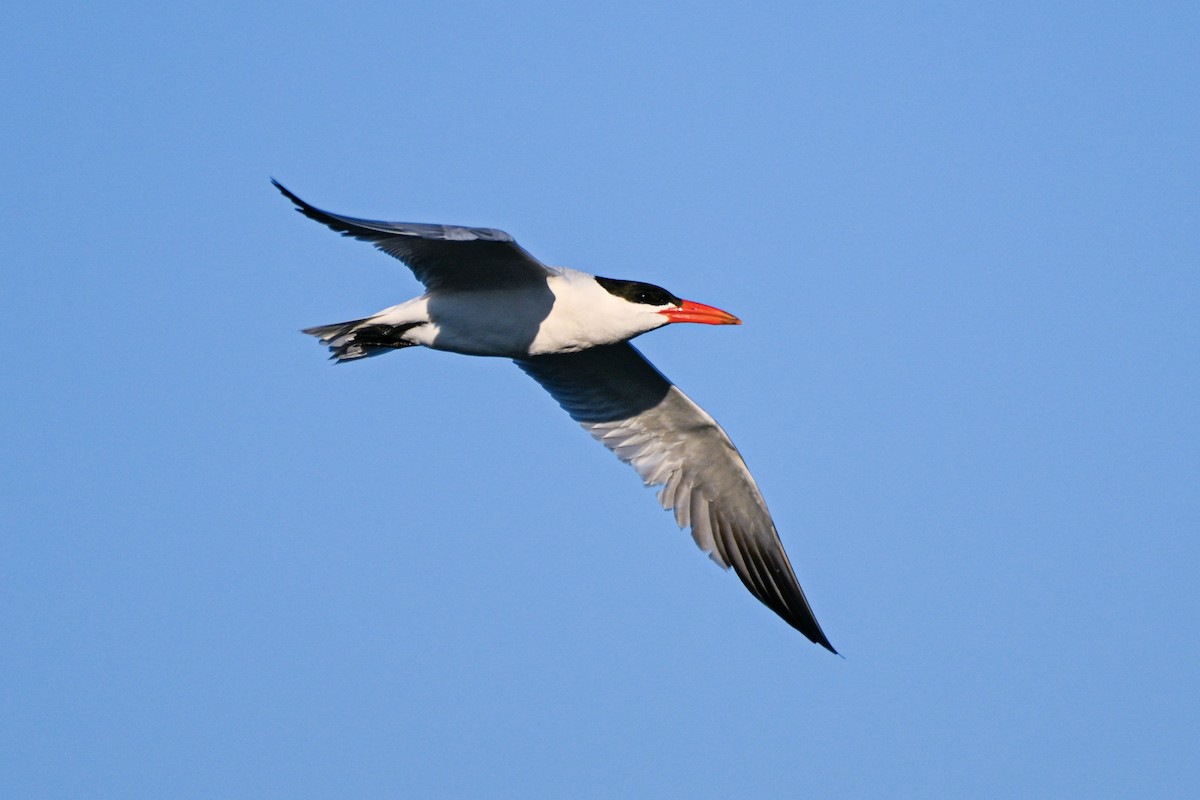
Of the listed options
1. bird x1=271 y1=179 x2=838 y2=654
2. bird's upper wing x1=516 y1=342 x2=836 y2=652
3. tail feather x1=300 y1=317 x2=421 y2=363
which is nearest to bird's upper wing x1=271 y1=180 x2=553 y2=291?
bird x1=271 y1=179 x2=838 y2=654

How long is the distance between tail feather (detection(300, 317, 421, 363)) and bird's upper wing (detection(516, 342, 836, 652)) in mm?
2093

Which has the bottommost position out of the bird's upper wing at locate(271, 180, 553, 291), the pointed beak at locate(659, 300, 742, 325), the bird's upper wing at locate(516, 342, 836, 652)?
the bird's upper wing at locate(516, 342, 836, 652)

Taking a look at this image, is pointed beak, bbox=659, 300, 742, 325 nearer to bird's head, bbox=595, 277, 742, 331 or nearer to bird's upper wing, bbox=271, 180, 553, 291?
bird's head, bbox=595, 277, 742, 331

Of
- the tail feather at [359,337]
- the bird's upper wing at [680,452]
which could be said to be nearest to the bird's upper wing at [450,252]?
the tail feather at [359,337]

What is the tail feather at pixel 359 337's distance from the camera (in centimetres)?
1059

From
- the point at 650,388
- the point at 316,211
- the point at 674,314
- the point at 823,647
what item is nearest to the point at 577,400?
the point at 650,388

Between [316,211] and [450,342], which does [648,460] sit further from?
[316,211]

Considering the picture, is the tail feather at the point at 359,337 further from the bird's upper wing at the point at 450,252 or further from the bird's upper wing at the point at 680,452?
the bird's upper wing at the point at 680,452

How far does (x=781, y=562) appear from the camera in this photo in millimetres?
12391

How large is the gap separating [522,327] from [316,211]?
2.35m

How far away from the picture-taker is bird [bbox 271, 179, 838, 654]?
33.4 ft

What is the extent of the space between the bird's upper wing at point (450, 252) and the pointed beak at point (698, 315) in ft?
3.70

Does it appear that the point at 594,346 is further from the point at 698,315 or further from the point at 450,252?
the point at 450,252

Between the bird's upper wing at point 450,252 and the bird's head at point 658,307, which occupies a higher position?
the bird's upper wing at point 450,252
